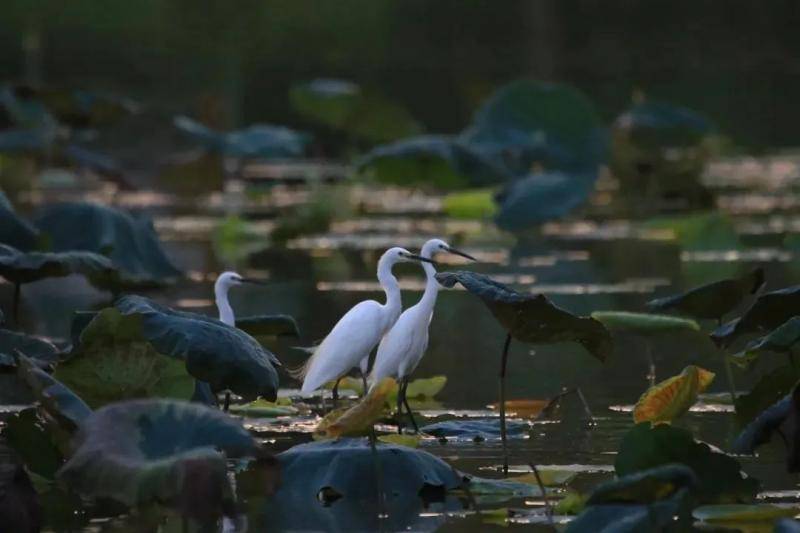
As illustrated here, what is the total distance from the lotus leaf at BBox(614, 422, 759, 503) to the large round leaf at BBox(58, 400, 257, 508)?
98cm

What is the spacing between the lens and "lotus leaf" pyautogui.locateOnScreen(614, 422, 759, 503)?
4969 millimetres

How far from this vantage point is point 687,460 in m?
5.00

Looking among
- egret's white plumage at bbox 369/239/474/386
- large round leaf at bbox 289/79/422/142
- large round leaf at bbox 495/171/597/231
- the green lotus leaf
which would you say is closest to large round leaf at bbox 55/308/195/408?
egret's white plumage at bbox 369/239/474/386

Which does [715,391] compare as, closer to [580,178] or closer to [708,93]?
[580,178]

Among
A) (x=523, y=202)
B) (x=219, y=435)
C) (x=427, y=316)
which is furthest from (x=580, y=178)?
(x=219, y=435)

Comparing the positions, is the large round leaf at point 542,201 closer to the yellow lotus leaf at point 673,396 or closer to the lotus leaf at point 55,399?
the yellow lotus leaf at point 673,396

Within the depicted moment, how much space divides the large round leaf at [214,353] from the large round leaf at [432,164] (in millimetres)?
8548

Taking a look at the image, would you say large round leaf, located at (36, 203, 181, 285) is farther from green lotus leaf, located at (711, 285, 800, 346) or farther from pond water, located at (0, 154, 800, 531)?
green lotus leaf, located at (711, 285, 800, 346)

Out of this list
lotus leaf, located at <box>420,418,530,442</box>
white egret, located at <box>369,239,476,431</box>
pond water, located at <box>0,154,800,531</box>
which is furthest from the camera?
white egret, located at <box>369,239,476,431</box>

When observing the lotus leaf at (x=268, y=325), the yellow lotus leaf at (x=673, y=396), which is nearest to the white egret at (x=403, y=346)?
the lotus leaf at (x=268, y=325)

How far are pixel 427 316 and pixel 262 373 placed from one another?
1.65m

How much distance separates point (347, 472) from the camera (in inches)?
207

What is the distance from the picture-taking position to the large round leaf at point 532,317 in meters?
5.20

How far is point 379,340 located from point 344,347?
0.25 m
